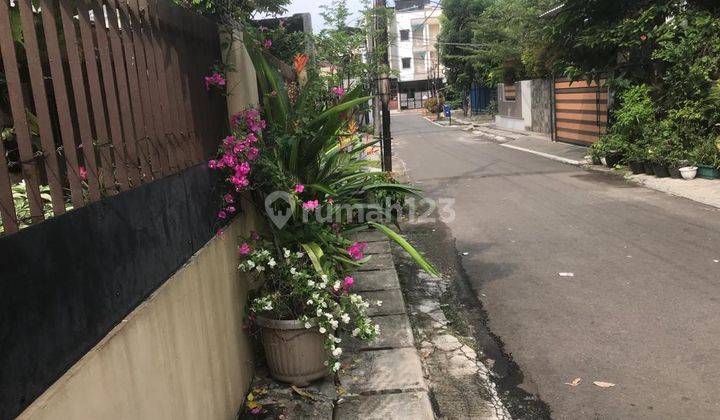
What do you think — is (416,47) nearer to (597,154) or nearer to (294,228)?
(597,154)

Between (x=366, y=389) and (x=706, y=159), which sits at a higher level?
(x=706, y=159)

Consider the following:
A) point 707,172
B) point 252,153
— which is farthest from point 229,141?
point 707,172

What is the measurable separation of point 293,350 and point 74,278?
76.1 inches

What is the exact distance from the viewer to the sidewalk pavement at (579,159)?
9.37 m

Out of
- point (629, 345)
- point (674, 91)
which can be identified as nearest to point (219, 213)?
point (629, 345)

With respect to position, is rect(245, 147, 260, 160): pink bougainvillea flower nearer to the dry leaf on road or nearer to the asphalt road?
the asphalt road

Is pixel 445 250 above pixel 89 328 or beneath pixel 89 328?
beneath

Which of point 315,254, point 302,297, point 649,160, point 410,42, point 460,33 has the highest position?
point 410,42

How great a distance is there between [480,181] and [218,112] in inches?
379

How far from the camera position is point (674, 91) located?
11.4m

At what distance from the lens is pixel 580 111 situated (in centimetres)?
1733

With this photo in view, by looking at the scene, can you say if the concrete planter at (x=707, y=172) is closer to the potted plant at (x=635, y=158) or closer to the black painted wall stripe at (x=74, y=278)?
the potted plant at (x=635, y=158)

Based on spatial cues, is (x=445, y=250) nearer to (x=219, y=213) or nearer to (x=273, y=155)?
(x=273, y=155)

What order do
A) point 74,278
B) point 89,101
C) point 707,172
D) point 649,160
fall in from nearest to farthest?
point 74,278 → point 89,101 → point 707,172 → point 649,160
